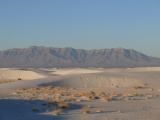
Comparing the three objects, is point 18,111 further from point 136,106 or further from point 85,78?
point 85,78

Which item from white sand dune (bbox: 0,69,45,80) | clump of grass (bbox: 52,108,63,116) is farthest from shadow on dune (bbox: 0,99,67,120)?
white sand dune (bbox: 0,69,45,80)

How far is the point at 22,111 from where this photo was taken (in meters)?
25.8

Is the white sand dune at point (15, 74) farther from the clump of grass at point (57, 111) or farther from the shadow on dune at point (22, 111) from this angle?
the clump of grass at point (57, 111)

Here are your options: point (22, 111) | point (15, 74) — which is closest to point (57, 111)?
point (22, 111)

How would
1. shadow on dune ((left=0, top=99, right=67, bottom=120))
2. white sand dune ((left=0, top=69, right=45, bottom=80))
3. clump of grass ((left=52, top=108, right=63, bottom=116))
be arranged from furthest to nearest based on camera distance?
white sand dune ((left=0, top=69, right=45, bottom=80)), clump of grass ((left=52, top=108, right=63, bottom=116)), shadow on dune ((left=0, top=99, right=67, bottom=120))

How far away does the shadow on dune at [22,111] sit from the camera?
921 inches

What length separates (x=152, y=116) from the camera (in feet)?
78.3

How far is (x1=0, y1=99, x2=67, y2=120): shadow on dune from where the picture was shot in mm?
23391

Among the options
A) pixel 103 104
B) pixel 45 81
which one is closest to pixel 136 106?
pixel 103 104

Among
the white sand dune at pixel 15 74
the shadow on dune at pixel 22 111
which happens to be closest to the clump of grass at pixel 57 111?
the shadow on dune at pixel 22 111

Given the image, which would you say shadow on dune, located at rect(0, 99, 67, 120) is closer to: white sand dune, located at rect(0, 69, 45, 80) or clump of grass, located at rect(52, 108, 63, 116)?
clump of grass, located at rect(52, 108, 63, 116)

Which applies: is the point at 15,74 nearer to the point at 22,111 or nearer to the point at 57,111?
the point at 22,111

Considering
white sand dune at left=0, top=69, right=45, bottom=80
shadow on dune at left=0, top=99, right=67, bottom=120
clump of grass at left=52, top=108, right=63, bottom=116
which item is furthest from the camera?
white sand dune at left=0, top=69, right=45, bottom=80

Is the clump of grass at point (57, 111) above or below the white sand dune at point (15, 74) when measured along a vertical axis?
below
